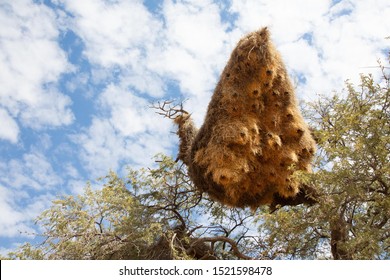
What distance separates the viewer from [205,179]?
8.53 metres

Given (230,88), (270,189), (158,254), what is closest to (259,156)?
(270,189)

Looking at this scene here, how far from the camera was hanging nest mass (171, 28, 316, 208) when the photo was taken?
8.14 meters

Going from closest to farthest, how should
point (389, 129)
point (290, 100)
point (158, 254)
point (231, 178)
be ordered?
point (389, 129)
point (231, 178)
point (290, 100)
point (158, 254)

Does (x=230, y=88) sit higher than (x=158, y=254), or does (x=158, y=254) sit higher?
(x=230, y=88)

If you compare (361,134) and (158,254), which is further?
(158,254)

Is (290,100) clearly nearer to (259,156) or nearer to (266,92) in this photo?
(266,92)

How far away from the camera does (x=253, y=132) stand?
27.1ft

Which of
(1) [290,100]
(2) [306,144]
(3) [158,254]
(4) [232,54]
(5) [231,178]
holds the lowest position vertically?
(3) [158,254]

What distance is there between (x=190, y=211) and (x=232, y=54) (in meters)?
4.25

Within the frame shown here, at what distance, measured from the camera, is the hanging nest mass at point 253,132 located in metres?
8.14

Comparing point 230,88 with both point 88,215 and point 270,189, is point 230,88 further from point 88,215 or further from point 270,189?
point 88,215

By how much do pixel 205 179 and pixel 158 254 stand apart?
78.4 inches

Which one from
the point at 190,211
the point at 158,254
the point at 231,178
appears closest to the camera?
the point at 231,178

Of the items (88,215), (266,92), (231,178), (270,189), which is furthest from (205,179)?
(88,215)
